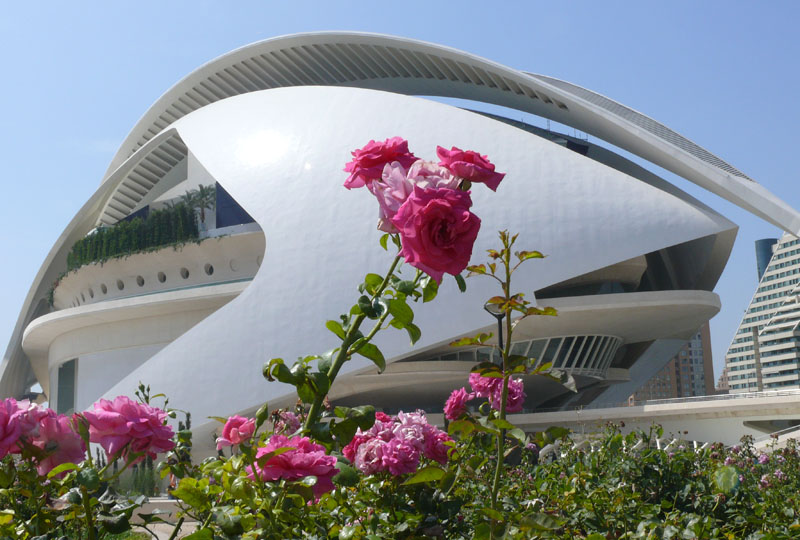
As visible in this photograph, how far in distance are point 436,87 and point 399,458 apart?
27.8 m

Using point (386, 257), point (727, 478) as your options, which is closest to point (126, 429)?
point (727, 478)

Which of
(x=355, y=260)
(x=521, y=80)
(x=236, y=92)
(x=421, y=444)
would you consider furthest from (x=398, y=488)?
(x=236, y=92)

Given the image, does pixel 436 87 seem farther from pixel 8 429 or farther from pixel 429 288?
Result: pixel 8 429

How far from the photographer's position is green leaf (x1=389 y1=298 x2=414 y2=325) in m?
1.79

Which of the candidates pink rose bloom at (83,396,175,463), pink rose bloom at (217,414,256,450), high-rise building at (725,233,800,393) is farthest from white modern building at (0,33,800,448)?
high-rise building at (725,233,800,393)

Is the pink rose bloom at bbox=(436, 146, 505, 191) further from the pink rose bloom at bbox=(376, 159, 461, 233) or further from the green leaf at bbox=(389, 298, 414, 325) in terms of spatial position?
the green leaf at bbox=(389, 298, 414, 325)

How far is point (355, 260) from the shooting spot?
19.9 metres

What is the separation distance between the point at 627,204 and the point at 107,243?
15.0 metres

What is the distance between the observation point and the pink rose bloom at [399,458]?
2148 mm

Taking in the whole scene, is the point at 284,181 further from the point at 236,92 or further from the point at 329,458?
the point at 329,458

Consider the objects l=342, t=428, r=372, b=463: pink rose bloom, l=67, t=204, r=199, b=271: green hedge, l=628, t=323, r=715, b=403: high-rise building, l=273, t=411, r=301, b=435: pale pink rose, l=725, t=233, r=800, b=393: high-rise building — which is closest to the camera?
l=342, t=428, r=372, b=463: pink rose bloom

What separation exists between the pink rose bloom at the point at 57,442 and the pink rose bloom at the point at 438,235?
37.2 inches

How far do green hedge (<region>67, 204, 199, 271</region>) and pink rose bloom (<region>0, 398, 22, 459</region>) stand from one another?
21.4 metres

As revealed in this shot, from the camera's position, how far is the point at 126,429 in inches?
68.9
